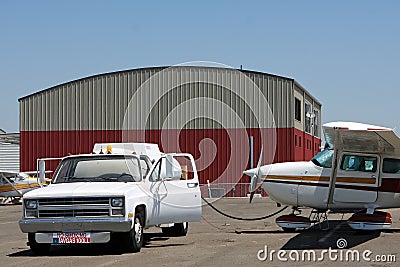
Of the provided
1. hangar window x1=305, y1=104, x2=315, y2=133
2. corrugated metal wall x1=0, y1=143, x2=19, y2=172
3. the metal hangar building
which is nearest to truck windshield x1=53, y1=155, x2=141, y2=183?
the metal hangar building

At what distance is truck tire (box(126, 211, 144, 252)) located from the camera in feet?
39.5

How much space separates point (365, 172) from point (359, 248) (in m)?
3.49

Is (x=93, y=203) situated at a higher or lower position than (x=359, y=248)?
higher

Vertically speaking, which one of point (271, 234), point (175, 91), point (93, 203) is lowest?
point (271, 234)

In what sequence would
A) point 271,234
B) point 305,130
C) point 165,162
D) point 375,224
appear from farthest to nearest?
point 305,130
point 271,234
point 375,224
point 165,162

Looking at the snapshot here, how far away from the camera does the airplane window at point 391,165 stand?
15516mm

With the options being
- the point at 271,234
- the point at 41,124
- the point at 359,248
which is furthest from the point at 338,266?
the point at 41,124

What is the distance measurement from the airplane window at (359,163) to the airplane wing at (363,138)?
23cm

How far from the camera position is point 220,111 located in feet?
151

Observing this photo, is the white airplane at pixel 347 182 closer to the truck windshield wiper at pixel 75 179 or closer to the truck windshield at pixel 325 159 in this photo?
the truck windshield at pixel 325 159

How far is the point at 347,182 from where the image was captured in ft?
51.5

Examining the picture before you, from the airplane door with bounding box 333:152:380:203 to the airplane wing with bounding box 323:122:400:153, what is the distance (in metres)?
0.26

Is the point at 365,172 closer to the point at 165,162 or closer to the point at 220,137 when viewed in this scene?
the point at 165,162

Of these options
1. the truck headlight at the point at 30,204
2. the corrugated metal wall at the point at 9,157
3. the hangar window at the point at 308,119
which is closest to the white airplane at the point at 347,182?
the truck headlight at the point at 30,204
